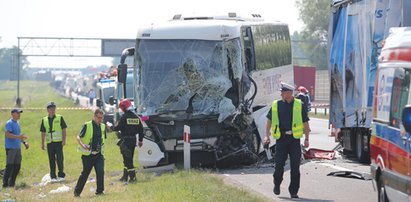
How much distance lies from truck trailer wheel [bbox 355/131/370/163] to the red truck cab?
8712 millimetres

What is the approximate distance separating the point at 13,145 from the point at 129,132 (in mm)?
2852

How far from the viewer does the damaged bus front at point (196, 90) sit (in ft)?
73.6

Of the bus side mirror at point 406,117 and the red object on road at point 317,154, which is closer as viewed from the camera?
the bus side mirror at point 406,117

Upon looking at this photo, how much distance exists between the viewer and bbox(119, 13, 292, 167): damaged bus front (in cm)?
2244

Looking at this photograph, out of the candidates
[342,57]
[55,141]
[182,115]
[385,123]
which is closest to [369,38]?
[342,57]

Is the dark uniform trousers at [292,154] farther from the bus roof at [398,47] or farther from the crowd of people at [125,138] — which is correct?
the bus roof at [398,47]

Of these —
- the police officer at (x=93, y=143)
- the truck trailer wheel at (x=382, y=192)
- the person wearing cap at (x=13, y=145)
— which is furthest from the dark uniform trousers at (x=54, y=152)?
the truck trailer wheel at (x=382, y=192)

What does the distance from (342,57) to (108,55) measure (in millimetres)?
77393

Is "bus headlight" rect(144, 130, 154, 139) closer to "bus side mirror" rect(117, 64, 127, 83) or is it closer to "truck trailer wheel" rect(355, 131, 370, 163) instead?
"bus side mirror" rect(117, 64, 127, 83)

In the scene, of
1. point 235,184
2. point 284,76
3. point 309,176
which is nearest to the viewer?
point 235,184

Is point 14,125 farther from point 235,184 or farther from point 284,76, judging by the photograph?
point 284,76

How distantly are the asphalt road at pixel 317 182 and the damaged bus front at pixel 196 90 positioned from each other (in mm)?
869

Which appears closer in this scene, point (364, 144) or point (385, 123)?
point (385, 123)

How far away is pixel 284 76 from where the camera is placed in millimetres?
26203
